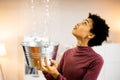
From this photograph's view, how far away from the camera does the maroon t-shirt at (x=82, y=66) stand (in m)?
1.36

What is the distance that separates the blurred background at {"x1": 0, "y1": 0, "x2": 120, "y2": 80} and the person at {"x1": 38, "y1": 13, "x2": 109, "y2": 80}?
2298 millimetres

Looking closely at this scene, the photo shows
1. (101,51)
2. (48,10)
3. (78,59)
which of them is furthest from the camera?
(48,10)

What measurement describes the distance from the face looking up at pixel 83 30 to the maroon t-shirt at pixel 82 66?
3.1 inches

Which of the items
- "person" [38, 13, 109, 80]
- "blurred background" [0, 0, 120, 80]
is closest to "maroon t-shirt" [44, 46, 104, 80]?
"person" [38, 13, 109, 80]

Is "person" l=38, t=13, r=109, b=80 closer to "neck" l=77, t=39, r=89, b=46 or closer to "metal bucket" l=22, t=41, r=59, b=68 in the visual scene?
"neck" l=77, t=39, r=89, b=46

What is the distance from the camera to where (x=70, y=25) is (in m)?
3.86

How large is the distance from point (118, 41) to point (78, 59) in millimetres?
2708

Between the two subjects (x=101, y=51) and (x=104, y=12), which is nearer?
(x=101, y=51)

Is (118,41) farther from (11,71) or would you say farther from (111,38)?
(11,71)

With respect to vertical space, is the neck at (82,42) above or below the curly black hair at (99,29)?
below

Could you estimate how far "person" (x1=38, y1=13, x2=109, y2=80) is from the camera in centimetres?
137

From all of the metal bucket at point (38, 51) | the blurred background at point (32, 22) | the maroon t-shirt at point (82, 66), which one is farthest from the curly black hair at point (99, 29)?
the blurred background at point (32, 22)

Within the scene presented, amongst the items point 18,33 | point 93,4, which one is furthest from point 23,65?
point 93,4

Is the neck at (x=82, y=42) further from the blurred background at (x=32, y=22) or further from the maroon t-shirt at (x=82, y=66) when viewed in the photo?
the blurred background at (x=32, y=22)
